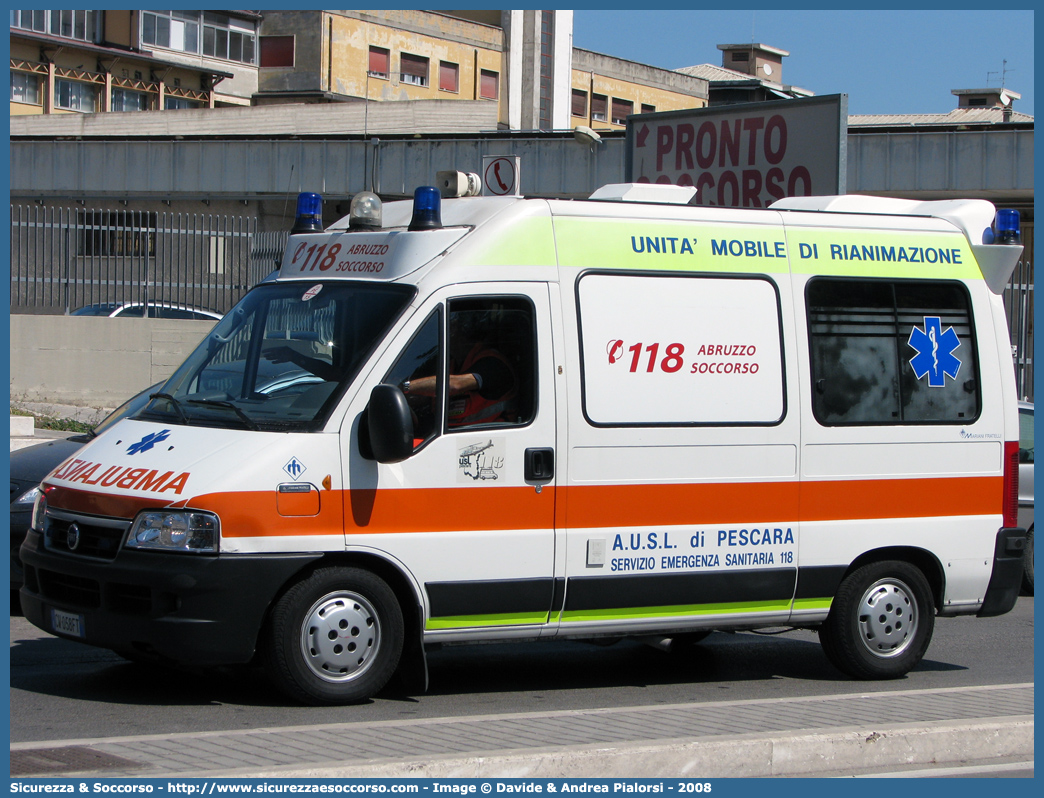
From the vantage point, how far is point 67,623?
654cm

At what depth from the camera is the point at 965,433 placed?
7.92 metres

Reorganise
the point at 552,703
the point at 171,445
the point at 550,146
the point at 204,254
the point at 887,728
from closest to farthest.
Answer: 1. the point at 887,728
2. the point at 171,445
3. the point at 552,703
4. the point at 204,254
5. the point at 550,146

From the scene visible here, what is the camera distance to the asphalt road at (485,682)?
635 cm

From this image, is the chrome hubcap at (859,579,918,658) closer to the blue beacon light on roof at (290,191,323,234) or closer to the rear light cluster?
the rear light cluster

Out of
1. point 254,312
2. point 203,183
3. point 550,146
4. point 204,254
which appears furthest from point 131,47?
point 254,312

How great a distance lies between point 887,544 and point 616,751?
9.71 ft

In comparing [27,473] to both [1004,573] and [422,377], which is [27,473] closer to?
[422,377]

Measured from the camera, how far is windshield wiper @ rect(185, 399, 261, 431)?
6.48 m

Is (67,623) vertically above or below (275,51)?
below

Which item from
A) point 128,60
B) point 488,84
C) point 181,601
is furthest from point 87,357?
point 488,84

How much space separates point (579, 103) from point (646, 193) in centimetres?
6551

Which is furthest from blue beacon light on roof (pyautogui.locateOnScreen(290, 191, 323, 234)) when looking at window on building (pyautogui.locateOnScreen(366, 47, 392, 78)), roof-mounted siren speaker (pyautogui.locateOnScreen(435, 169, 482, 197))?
window on building (pyautogui.locateOnScreen(366, 47, 392, 78))

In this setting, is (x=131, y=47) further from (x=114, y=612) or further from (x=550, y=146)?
(x=114, y=612)

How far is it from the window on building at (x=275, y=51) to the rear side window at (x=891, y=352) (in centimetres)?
5980
